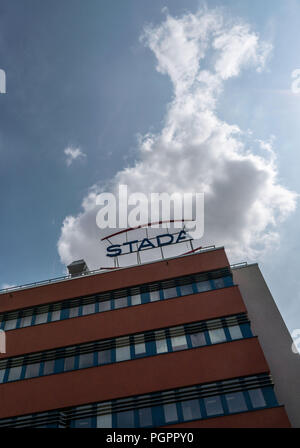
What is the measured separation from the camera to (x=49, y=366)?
2233 centimetres

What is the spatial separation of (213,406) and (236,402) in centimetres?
139

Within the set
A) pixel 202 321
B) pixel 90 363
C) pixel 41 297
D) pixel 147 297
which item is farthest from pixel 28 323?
pixel 202 321

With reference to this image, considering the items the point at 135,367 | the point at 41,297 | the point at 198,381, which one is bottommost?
the point at 198,381

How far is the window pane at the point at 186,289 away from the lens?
24.4m

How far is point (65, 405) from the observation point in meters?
20.2

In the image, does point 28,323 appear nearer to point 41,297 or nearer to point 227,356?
point 41,297

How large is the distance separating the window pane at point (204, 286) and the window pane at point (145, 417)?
9.26 meters

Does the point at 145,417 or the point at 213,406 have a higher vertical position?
the point at 145,417

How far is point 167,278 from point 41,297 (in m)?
11.2

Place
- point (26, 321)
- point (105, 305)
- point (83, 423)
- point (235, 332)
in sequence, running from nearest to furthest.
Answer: point (83, 423)
point (235, 332)
point (105, 305)
point (26, 321)

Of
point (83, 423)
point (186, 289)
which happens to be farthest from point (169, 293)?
point (83, 423)

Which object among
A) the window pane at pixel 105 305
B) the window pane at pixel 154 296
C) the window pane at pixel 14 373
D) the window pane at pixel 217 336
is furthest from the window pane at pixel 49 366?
the window pane at pixel 217 336

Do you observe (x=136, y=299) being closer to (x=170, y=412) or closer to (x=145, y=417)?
(x=145, y=417)
